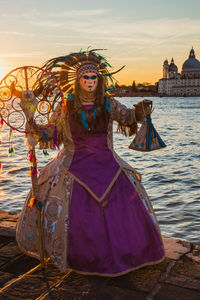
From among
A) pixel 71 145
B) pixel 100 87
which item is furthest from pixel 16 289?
pixel 100 87

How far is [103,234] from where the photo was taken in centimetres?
315

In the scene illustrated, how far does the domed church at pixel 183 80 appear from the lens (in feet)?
479

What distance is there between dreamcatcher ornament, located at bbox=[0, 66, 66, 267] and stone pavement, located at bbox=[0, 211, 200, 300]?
0.22 m

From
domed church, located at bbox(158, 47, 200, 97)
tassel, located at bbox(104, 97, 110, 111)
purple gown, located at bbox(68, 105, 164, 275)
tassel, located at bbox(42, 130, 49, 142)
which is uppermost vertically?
domed church, located at bbox(158, 47, 200, 97)

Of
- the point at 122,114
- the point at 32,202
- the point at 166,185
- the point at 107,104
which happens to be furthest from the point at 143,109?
the point at 166,185

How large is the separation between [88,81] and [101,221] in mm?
1246

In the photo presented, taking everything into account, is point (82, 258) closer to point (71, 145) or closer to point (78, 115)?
point (71, 145)

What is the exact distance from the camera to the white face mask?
139 inches

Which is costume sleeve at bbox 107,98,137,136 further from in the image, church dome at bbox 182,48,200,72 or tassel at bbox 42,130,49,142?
church dome at bbox 182,48,200,72

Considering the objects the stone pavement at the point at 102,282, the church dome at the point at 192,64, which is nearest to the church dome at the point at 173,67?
the church dome at the point at 192,64

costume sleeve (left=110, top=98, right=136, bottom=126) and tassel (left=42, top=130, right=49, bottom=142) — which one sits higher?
costume sleeve (left=110, top=98, right=136, bottom=126)

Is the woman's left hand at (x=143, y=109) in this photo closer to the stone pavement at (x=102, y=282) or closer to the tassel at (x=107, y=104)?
the tassel at (x=107, y=104)

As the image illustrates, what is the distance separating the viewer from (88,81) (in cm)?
353

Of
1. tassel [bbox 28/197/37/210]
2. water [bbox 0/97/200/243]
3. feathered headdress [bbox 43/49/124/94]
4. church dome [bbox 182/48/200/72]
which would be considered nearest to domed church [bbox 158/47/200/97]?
church dome [bbox 182/48/200/72]
